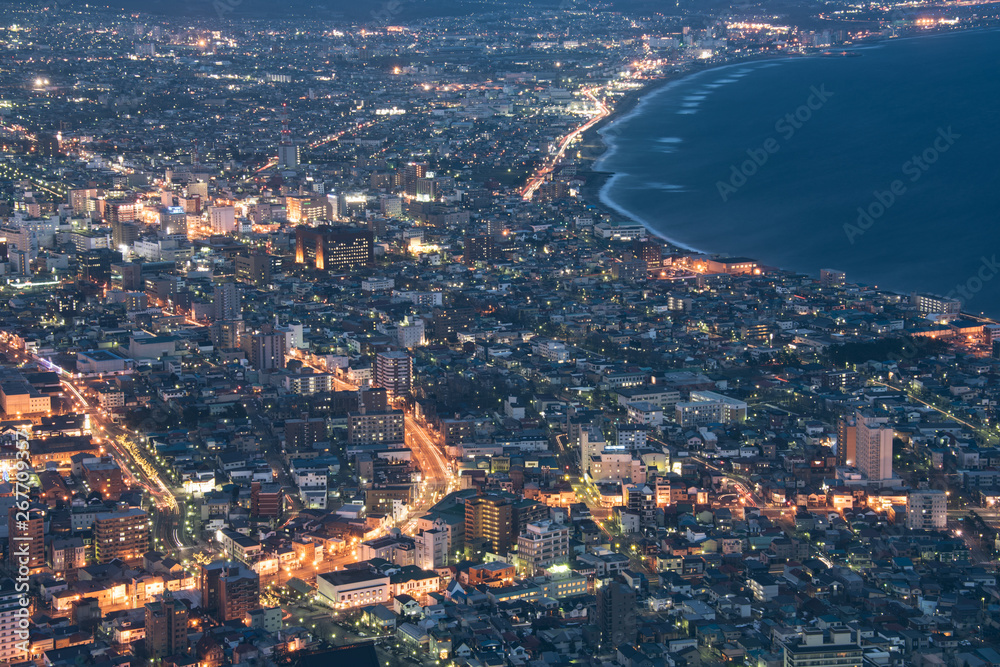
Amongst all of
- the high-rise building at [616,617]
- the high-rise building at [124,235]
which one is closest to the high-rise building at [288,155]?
the high-rise building at [124,235]

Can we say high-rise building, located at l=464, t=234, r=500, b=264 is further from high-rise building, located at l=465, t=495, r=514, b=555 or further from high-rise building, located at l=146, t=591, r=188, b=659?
high-rise building, located at l=146, t=591, r=188, b=659

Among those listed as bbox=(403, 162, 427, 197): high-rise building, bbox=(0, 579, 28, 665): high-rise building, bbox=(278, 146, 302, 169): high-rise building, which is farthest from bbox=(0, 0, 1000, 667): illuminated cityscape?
bbox=(278, 146, 302, 169): high-rise building

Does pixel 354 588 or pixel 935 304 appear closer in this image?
pixel 354 588

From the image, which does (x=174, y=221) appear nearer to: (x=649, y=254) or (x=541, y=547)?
(x=649, y=254)

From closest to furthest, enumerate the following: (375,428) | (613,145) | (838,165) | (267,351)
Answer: (375,428), (267,351), (838,165), (613,145)

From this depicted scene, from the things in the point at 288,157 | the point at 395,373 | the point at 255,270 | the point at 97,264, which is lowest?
the point at 395,373

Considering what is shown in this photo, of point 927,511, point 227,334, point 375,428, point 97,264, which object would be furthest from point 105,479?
point 97,264

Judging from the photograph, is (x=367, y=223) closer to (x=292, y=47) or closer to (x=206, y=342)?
(x=206, y=342)
